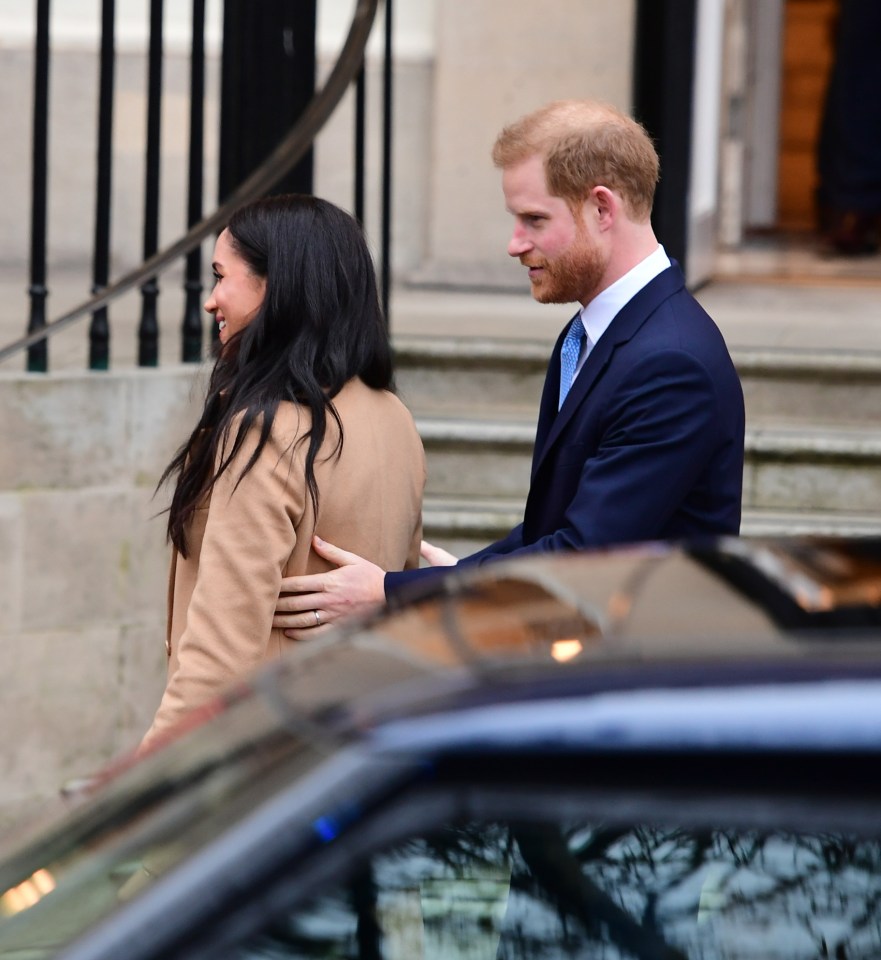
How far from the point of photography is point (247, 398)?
284cm

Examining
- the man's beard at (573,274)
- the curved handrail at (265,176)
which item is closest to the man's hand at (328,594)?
the man's beard at (573,274)

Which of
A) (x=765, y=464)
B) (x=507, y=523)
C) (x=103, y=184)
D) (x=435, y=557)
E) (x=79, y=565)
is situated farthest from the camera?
(x=765, y=464)

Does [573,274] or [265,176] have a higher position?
[265,176]

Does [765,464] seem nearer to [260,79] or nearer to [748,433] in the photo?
[748,433]

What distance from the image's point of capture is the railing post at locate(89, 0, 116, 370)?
4930 mm

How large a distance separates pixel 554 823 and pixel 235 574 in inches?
54.3

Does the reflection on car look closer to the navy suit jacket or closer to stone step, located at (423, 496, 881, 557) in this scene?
the navy suit jacket

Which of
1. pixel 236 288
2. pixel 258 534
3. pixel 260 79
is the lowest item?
pixel 258 534

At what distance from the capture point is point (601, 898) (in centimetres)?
153

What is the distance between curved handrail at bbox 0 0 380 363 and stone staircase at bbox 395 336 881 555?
1010mm

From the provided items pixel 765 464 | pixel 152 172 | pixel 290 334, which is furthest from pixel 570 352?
pixel 765 464

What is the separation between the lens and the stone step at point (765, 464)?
5.62m

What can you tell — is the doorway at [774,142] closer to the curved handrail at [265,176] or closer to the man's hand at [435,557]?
the curved handrail at [265,176]

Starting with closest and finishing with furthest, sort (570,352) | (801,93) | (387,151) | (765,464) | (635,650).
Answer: (635,650), (570,352), (765,464), (387,151), (801,93)
